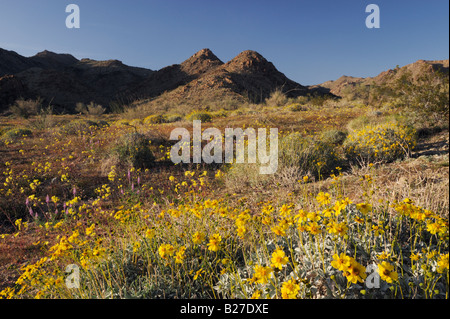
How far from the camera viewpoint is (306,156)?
506 centimetres

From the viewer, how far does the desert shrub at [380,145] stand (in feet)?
17.4

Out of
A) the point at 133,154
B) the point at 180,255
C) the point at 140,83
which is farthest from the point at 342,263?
the point at 140,83

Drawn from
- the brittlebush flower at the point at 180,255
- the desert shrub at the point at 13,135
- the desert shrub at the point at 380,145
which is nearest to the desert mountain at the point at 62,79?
the desert shrub at the point at 13,135

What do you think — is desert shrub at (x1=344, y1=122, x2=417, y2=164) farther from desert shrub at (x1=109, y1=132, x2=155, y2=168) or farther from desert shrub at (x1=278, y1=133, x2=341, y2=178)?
desert shrub at (x1=109, y1=132, x2=155, y2=168)

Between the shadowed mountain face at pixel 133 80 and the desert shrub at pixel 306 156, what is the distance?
29.0 m

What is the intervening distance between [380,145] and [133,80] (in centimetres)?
6618

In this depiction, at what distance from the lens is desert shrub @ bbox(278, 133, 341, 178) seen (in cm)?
498

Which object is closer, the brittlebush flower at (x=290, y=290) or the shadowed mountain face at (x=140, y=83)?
the brittlebush flower at (x=290, y=290)

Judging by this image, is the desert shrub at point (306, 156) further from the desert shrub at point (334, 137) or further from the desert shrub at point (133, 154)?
the desert shrub at point (133, 154)

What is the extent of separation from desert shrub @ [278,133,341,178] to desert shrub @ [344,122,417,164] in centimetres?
65

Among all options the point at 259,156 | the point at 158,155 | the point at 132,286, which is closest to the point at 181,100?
the point at 158,155

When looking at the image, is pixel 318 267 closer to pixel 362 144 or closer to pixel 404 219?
pixel 404 219

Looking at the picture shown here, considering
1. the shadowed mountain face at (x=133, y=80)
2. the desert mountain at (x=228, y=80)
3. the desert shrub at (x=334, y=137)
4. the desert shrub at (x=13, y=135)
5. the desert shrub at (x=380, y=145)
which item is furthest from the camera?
the shadowed mountain face at (x=133, y=80)

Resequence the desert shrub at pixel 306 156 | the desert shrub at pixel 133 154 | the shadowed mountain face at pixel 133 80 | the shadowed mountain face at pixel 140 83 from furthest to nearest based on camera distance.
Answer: the shadowed mountain face at pixel 133 80
the shadowed mountain face at pixel 140 83
the desert shrub at pixel 133 154
the desert shrub at pixel 306 156
